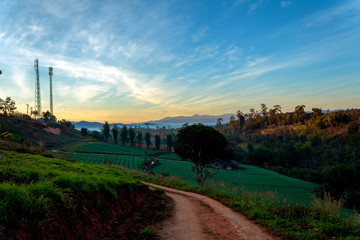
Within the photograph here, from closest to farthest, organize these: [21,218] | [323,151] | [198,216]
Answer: [21,218] → [198,216] → [323,151]

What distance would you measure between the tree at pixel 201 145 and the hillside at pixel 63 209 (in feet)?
49.5

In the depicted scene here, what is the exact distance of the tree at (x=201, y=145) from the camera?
78.5 ft

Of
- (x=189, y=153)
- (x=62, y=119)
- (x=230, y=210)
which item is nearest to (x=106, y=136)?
(x=62, y=119)

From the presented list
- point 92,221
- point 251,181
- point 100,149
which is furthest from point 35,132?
point 92,221

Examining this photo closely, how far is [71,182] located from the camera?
631 cm

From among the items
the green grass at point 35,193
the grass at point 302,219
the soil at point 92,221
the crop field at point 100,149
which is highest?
the green grass at point 35,193

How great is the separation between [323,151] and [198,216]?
434 ft

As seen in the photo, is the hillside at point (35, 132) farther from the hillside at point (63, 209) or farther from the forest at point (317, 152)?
the forest at point (317, 152)

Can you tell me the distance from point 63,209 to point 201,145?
19740mm

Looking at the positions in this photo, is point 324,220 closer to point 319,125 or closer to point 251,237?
point 251,237

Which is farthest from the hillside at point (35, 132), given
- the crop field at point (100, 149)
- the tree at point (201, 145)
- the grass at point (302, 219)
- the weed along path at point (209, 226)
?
the grass at point (302, 219)

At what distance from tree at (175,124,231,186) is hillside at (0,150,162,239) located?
15083 mm

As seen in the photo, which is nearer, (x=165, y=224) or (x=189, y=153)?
(x=165, y=224)

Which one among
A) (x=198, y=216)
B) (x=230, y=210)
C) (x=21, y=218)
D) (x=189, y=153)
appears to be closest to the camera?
(x=21, y=218)
